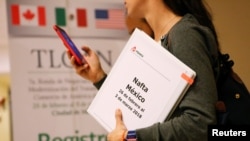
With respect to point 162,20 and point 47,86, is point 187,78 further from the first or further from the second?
point 47,86

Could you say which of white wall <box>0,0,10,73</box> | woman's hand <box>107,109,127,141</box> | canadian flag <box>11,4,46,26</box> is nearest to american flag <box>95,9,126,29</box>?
canadian flag <box>11,4,46,26</box>

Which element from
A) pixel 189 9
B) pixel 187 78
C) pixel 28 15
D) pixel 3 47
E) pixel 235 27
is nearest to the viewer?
pixel 187 78

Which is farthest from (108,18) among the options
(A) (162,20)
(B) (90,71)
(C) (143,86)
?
(C) (143,86)

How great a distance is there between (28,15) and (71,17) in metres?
0.20

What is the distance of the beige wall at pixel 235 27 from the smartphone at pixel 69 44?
1162 millimetres

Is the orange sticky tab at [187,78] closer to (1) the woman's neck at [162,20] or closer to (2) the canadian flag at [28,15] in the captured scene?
(1) the woman's neck at [162,20]

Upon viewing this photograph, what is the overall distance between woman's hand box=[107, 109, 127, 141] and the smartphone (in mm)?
260

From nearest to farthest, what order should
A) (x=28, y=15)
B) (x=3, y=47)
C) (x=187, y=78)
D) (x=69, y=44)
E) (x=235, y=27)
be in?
(x=187, y=78) < (x=69, y=44) < (x=28, y=15) < (x=235, y=27) < (x=3, y=47)

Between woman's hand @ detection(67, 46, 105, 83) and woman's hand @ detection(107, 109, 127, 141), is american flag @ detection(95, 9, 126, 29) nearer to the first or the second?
woman's hand @ detection(67, 46, 105, 83)

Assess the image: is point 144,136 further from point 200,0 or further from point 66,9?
point 66,9

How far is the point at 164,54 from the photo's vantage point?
91 centimetres

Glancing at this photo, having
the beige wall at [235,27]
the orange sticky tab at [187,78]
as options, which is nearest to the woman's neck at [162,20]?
the orange sticky tab at [187,78]

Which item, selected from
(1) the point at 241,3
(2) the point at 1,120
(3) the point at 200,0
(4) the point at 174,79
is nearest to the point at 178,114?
(4) the point at 174,79

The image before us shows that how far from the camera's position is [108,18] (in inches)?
74.4
